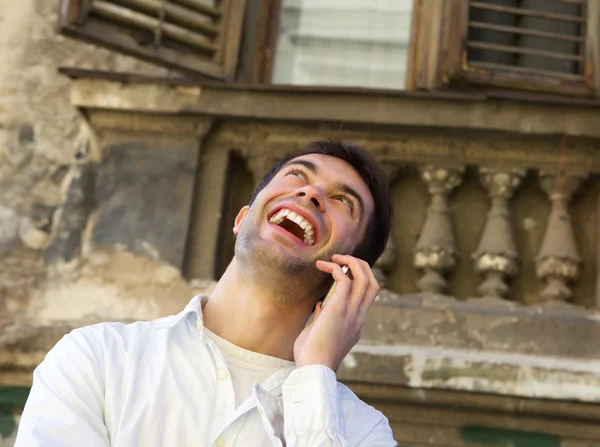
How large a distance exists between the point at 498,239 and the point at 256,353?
1.62m

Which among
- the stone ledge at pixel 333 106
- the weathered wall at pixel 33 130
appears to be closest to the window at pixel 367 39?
the stone ledge at pixel 333 106

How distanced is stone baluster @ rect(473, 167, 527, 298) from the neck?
1384 millimetres

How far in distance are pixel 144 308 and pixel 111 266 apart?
22 cm

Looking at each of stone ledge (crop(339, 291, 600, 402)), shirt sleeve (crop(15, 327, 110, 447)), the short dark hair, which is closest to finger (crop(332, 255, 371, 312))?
the short dark hair

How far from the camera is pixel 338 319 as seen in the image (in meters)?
2.29

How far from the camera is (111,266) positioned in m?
3.82

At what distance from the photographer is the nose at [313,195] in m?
2.54

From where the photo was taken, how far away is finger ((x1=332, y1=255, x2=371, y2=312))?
237 cm

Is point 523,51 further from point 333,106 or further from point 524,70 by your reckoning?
point 333,106

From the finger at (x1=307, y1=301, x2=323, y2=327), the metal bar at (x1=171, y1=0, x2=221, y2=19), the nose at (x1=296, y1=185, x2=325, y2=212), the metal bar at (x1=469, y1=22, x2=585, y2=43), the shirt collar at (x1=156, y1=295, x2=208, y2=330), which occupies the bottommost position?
the shirt collar at (x1=156, y1=295, x2=208, y2=330)

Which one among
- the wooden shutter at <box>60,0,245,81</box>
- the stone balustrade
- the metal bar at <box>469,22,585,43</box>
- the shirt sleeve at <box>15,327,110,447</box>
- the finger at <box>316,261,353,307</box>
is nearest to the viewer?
the shirt sleeve at <box>15,327,110,447</box>

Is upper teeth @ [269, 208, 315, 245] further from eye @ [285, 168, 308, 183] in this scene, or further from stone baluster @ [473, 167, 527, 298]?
stone baluster @ [473, 167, 527, 298]

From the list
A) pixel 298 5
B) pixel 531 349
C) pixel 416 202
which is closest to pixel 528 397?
pixel 531 349

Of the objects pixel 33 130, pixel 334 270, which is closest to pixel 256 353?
pixel 334 270
